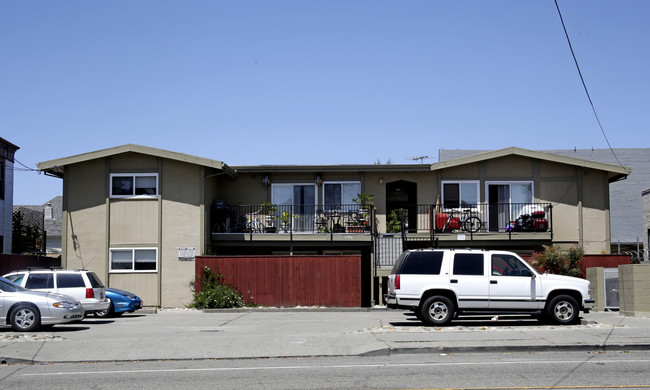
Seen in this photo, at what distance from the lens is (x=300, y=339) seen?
15188 millimetres

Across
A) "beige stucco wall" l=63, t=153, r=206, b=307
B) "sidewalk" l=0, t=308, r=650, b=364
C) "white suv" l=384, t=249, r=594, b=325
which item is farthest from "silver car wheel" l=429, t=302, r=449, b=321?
"beige stucco wall" l=63, t=153, r=206, b=307

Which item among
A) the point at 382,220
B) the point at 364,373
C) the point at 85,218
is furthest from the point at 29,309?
the point at 382,220

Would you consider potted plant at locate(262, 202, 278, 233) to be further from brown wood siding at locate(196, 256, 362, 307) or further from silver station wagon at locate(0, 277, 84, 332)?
silver station wagon at locate(0, 277, 84, 332)

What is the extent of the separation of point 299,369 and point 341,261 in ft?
51.5

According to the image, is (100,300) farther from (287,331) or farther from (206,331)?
(287,331)

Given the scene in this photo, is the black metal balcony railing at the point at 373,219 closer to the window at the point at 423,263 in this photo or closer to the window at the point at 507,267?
the window at the point at 423,263

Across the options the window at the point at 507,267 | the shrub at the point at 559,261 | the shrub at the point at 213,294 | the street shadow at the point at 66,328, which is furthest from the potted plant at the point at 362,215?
the street shadow at the point at 66,328

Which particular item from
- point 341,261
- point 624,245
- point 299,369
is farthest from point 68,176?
point 624,245

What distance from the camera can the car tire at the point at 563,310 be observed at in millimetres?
17375

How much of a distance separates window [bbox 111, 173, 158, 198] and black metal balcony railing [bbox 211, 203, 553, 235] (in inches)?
108

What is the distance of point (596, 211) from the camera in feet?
98.3

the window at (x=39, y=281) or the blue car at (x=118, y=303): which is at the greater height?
the window at (x=39, y=281)

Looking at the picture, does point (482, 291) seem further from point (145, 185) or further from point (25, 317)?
point (145, 185)

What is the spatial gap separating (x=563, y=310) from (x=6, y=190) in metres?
25.5
